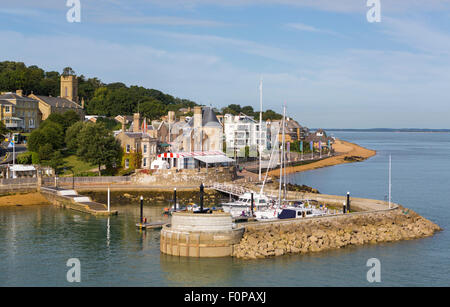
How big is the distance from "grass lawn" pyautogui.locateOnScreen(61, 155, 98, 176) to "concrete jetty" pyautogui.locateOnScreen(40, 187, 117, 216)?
11.1m

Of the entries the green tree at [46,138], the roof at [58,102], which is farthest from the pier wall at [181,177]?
the roof at [58,102]

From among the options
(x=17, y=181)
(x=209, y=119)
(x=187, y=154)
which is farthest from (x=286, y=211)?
(x=209, y=119)

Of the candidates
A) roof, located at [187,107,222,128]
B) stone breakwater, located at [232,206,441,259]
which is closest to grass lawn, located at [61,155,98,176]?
A: roof, located at [187,107,222,128]

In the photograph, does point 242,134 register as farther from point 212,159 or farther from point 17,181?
point 17,181

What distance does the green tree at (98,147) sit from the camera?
3017 inches

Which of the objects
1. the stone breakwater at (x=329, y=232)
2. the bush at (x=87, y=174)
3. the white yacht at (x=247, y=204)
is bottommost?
the stone breakwater at (x=329, y=232)

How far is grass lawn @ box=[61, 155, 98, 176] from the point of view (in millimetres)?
78812

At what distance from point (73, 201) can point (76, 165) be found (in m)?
20.2

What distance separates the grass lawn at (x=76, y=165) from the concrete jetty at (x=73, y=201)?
11.1 meters

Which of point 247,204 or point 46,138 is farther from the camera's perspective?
point 46,138

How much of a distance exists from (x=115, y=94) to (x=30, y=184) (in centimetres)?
9116

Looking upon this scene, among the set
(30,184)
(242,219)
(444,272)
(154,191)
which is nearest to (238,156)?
(154,191)

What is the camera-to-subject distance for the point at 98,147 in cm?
7694

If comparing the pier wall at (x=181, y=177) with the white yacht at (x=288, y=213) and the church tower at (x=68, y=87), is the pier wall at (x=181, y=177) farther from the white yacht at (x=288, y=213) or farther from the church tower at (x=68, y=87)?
the church tower at (x=68, y=87)
